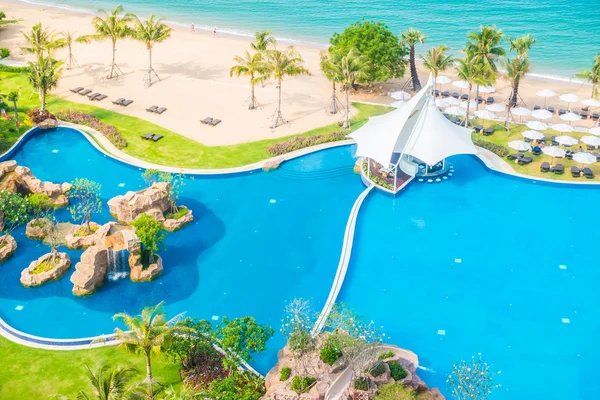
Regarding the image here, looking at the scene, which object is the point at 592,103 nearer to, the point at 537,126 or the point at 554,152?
the point at 537,126

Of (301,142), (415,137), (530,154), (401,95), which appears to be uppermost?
(401,95)

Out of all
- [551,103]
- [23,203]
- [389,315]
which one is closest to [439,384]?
[389,315]

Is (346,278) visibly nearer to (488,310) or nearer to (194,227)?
(488,310)

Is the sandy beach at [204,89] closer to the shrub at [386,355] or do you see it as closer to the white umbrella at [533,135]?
the white umbrella at [533,135]

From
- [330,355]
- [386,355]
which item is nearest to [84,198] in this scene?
[330,355]

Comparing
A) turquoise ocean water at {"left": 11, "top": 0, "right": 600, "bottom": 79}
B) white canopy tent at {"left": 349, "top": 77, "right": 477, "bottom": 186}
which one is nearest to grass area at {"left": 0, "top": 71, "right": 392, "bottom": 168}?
white canopy tent at {"left": 349, "top": 77, "right": 477, "bottom": 186}

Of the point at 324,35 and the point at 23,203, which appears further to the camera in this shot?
the point at 324,35

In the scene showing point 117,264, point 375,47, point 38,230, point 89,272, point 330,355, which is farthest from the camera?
point 375,47
